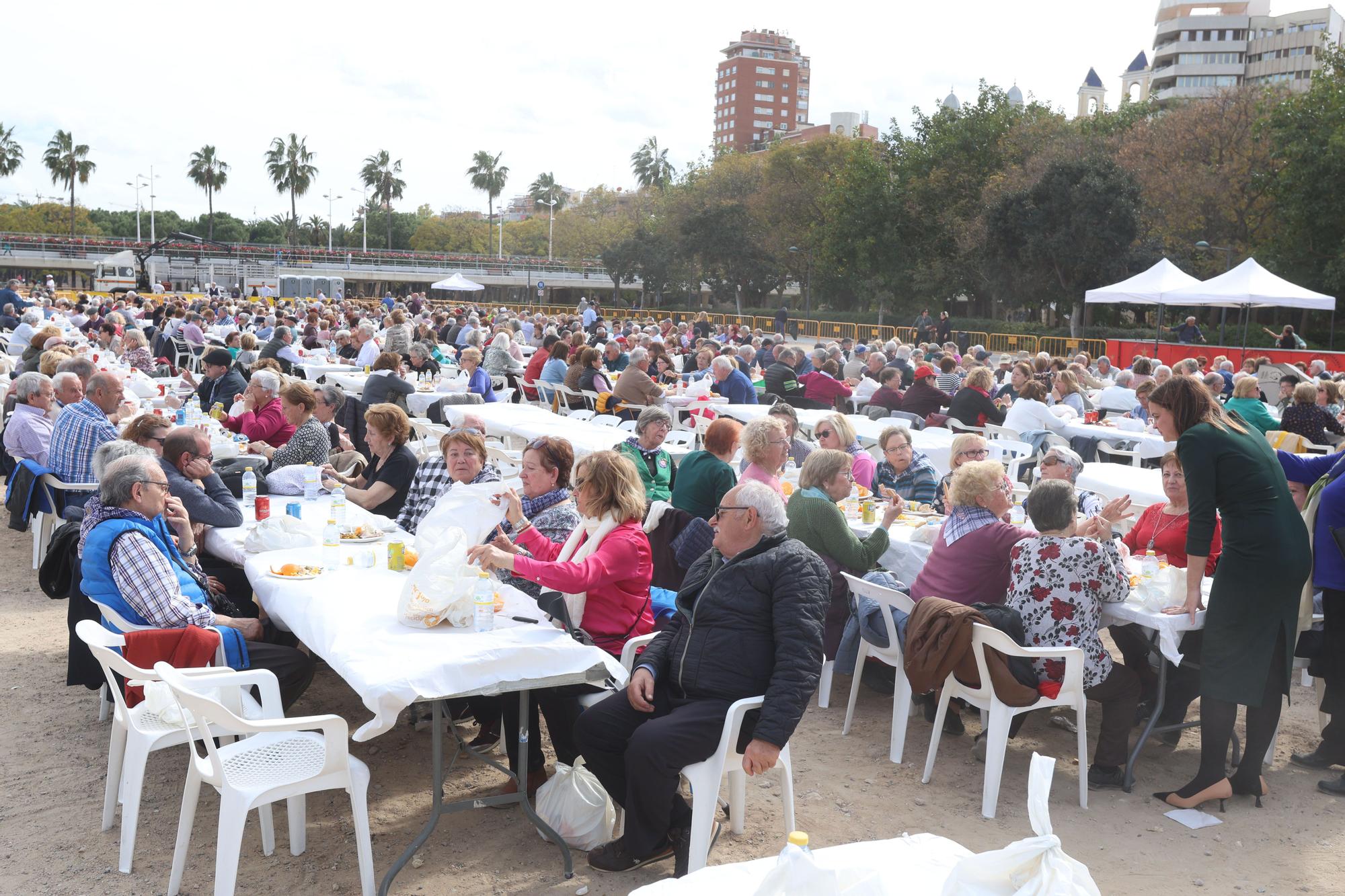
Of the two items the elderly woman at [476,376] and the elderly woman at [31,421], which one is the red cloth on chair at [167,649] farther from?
the elderly woman at [476,376]

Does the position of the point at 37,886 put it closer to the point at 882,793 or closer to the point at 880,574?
the point at 882,793

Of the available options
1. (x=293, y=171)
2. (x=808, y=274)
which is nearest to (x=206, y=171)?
(x=293, y=171)

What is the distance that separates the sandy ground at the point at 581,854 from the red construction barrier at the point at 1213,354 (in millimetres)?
15718

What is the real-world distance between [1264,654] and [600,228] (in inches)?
2759

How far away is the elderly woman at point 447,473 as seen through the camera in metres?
4.96

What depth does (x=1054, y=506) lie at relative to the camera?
4168mm

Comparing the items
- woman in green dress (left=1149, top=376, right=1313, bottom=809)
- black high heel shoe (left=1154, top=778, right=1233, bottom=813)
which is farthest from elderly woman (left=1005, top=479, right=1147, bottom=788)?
black high heel shoe (left=1154, top=778, right=1233, bottom=813)

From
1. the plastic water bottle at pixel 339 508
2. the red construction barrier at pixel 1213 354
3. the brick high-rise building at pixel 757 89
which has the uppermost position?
the brick high-rise building at pixel 757 89

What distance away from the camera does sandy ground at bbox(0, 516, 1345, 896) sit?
3.47m

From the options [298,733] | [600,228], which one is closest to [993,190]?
[298,733]

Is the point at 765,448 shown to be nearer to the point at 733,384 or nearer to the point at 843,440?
the point at 843,440

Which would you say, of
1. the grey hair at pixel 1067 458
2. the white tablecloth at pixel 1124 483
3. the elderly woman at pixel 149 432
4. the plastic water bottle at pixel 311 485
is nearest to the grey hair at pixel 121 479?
the elderly woman at pixel 149 432

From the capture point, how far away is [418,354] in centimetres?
1162

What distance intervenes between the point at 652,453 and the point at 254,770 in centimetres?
323
